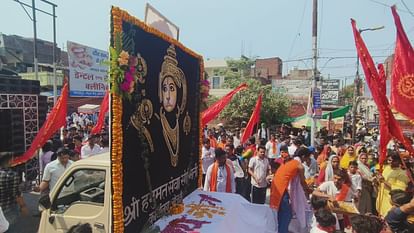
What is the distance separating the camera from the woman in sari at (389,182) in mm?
4918

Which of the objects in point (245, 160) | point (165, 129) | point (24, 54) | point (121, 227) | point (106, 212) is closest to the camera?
point (121, 227)

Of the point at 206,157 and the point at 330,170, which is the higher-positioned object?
the point at 330,170

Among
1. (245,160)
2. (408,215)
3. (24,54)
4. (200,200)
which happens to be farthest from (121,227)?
(24,54)

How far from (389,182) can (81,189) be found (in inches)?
178

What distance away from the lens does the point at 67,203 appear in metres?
3.76

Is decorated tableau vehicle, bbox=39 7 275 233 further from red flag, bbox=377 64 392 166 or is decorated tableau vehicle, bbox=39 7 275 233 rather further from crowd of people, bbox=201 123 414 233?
red flag, bbox=377 64 392 166

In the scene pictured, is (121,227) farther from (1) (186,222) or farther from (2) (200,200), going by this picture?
(2) (200,200)

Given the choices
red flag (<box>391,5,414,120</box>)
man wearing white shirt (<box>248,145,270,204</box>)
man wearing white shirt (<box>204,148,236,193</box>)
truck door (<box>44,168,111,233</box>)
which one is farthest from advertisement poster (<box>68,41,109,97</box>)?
red flag (<box>391,5,414,120</box>)

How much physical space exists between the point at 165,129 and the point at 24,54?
2980 cm

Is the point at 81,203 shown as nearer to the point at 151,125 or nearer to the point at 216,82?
the point at 151,125

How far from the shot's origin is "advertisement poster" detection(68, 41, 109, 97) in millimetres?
12383

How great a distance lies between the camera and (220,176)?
571 cm

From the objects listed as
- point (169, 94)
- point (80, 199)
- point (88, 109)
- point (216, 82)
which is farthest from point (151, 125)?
point (216, 82)

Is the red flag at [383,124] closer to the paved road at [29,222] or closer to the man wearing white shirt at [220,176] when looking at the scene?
the man wearing white shirt at [220,176]
